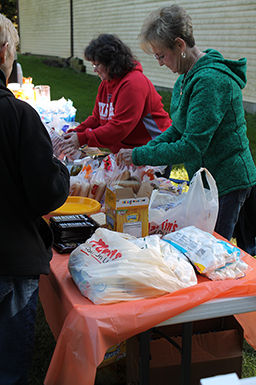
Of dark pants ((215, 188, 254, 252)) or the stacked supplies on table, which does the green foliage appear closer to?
dark pants ((215, 188, 254, 252))

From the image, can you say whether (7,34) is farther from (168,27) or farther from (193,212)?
(193,212)

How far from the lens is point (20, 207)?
132 centimetres

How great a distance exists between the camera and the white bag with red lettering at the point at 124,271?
1.40m

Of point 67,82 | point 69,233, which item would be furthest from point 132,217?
point 67,82

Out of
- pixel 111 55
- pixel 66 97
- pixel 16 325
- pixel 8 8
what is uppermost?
pixel 111 55

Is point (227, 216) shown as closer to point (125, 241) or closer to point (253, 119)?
point (125, 241)

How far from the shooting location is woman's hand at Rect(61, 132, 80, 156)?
2.79 metres

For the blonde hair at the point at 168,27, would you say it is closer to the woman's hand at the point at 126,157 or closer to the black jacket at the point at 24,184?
the woman's hand at the point at 126,157

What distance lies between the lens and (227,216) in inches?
87.5

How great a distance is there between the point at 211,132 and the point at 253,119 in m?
6.64

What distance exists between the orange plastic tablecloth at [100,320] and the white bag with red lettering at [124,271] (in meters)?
0.03

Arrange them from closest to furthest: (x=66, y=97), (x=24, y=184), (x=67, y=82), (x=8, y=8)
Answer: (x=24, y=184) < (x=66, y=97) < (x=67, y=82) < (x=8, y=8)

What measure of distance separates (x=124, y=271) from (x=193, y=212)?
642 mm

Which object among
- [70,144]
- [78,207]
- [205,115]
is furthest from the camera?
[70,144]
